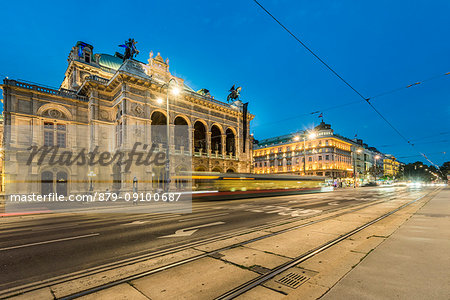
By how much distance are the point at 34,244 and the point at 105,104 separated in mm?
29649

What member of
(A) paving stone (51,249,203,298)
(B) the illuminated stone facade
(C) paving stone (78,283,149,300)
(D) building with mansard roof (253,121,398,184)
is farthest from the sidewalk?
(B) the illuminated stone facade

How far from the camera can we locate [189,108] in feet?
124

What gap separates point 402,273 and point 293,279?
194cm

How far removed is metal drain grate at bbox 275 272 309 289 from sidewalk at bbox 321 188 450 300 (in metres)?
0.58

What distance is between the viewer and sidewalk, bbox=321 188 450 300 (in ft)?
10.8

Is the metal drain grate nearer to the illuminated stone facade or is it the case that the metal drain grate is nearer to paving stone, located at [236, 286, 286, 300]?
paving stone, located at [236, 286, 286, 300]

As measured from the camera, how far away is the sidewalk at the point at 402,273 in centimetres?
329

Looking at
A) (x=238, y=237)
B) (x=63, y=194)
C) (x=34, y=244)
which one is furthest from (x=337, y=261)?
(x=63, y=194)

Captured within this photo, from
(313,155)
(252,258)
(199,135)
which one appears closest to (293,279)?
(252,258)

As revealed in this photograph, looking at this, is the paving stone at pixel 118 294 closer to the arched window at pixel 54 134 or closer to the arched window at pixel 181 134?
the arched window at pixel 54 134

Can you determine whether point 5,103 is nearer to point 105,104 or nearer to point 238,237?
point 105,104

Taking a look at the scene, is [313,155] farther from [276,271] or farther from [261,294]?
[261,294]

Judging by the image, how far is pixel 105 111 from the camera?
31875 mm

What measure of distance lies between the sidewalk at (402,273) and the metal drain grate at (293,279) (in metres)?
0.58
